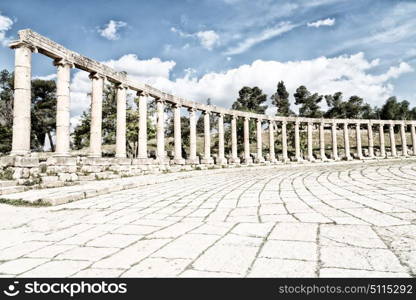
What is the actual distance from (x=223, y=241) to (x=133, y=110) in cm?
2769

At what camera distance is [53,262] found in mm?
2521

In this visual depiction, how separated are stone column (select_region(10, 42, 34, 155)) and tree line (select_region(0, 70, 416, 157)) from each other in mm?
16047

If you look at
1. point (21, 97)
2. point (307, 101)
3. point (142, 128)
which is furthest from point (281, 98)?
point (21, 97)

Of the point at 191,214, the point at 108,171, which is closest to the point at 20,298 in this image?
the point at 191,214

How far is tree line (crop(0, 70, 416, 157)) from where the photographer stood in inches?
1164

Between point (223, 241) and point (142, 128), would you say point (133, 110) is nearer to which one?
point (142, 128)

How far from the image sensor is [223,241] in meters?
2.93

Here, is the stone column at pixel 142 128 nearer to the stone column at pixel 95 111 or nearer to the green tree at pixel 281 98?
the stone column at pixel 95 111

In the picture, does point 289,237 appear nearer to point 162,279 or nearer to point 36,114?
point 162,279

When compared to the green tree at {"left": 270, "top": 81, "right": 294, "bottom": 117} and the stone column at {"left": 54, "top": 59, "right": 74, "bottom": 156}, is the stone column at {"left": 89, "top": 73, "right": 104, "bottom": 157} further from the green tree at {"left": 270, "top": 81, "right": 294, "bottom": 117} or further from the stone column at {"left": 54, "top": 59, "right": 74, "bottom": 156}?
the green tree at {"left": 270, "top": 81, "right": 294, "bottom": 117}

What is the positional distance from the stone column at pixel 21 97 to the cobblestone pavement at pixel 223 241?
7181 millimetres

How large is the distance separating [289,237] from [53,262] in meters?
2.46

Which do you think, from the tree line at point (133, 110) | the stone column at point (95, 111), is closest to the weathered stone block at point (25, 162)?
the stone column at point (95, 111)

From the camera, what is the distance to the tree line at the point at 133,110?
97.0ft
